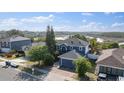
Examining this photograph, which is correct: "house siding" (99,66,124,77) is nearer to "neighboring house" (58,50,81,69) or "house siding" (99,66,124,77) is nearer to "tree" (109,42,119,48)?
"tree" (109,42,119,48)

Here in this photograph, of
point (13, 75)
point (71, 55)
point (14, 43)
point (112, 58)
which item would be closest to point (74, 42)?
Result: point (71, 55)

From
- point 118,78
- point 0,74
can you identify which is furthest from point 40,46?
point 118,78

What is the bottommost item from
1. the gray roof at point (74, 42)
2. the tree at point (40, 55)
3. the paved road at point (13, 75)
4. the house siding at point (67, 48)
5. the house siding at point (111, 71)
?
the paved road at point (13, 75)

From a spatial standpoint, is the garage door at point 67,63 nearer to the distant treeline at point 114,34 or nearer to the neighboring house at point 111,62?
the neighboring house at point 111,62

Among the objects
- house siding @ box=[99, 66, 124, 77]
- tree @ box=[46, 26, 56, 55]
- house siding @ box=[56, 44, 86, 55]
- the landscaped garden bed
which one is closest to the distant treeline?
house siding @ box=[99, 66, 124, 77]

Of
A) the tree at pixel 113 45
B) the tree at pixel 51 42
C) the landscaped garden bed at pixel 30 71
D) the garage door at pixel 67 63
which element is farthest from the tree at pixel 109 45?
the landscaped garden bed at pixel 30 71
